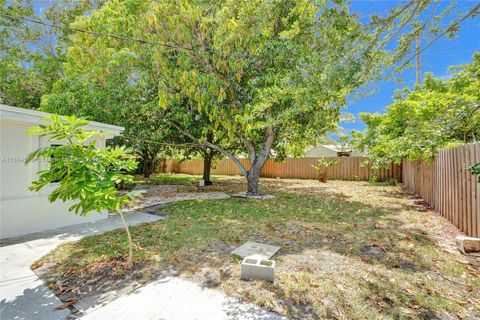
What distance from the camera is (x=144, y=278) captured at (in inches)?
112

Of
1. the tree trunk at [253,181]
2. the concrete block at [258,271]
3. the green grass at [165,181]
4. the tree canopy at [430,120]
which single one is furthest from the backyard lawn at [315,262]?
the green grass at [165,181]

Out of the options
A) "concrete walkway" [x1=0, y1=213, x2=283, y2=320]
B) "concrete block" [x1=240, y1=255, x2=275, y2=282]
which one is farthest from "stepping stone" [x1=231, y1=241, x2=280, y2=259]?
"concrete walkway" [x1=0, y1=213, x2=283, y2=320]

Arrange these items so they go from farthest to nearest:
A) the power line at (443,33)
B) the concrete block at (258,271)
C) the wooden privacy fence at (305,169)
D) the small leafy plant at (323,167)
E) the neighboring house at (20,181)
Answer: the small leafy plant at (323,167) < the wooden privacy fence at (305,169) < the neighboring house at (20,181) < the power line at (443,33) < the concrete block at (258,271)

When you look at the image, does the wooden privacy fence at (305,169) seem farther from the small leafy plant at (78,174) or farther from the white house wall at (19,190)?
the small leafy plant at (78,174)

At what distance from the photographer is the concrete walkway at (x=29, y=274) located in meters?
2.30

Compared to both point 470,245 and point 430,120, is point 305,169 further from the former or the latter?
point 470,245

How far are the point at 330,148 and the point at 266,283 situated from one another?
72.1 ft

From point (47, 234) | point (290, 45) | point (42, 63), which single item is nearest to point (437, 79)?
point (290, 45)

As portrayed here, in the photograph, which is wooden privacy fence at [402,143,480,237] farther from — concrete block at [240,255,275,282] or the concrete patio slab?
the concrete patio slab

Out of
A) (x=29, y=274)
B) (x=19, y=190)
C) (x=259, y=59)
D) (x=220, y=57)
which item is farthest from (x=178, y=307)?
(x=259, y=59)

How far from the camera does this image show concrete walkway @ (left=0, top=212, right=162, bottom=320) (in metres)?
2.30

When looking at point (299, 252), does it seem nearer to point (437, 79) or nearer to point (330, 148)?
point (437, 79)

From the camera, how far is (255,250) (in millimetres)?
3609

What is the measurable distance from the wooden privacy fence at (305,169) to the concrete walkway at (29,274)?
1032 cm
